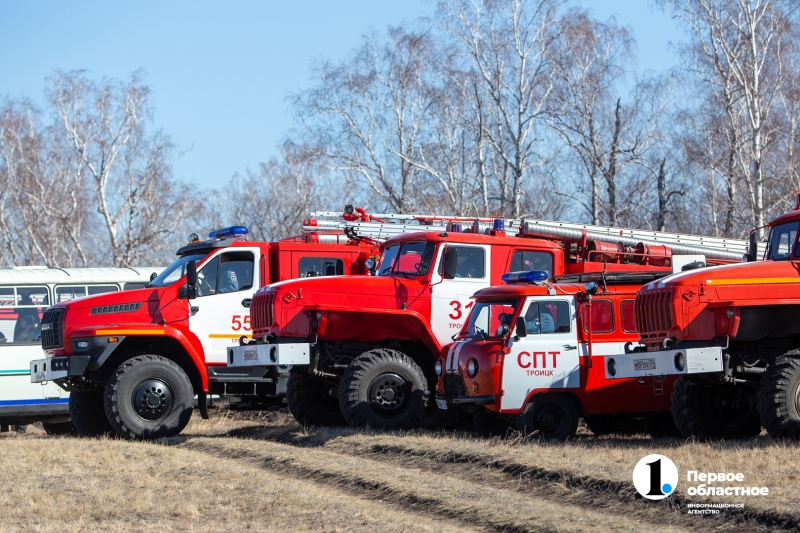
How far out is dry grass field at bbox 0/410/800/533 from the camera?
7629 mm

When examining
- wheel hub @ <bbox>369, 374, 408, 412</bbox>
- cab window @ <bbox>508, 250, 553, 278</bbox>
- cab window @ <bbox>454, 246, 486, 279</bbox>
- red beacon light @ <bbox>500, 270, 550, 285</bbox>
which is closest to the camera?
red beacon light @ <bbox>500, 270, 550, 285</bbox>

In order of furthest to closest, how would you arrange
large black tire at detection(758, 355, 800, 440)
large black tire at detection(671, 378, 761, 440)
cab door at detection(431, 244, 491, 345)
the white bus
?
the white bus < cab door at detection(431, 244, 491, 345) < large black tire at detection(671, 378, 761, 440) < large black tire at detection(758, 355, 800, 440)

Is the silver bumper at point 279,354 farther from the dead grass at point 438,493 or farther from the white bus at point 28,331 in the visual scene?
the white bus at point 28,331

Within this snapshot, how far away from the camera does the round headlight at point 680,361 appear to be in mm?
10102

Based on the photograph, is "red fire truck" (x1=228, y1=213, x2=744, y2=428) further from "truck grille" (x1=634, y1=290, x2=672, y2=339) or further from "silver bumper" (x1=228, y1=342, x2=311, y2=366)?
"truck grille" (x1=634, y1=290, x2=672, y2=339)

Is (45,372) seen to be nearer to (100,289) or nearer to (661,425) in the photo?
(100,289)

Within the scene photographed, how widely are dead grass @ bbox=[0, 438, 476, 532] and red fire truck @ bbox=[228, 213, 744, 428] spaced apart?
2.02 metres

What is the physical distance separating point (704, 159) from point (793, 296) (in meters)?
20.7

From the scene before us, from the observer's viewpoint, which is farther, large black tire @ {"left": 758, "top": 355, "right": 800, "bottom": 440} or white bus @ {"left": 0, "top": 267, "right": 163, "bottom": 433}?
white bus @ {"left": 0, "top": 267, "right": 163, "bottom": 433}

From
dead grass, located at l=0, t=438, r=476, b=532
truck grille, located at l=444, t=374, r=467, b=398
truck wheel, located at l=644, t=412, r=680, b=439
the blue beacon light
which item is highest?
the blue beacon light

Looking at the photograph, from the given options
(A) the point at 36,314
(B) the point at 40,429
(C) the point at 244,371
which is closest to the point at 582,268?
(C) the point at 244,371

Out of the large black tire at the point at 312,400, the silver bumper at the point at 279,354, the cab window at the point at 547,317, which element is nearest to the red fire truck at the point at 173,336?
the large black tire at the point at 312,400

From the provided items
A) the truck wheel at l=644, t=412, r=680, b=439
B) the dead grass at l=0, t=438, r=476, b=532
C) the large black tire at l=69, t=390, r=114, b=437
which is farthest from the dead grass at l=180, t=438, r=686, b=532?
the truck wheel at l=644, t=412, r=680, b=439

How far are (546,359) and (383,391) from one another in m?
2.34
